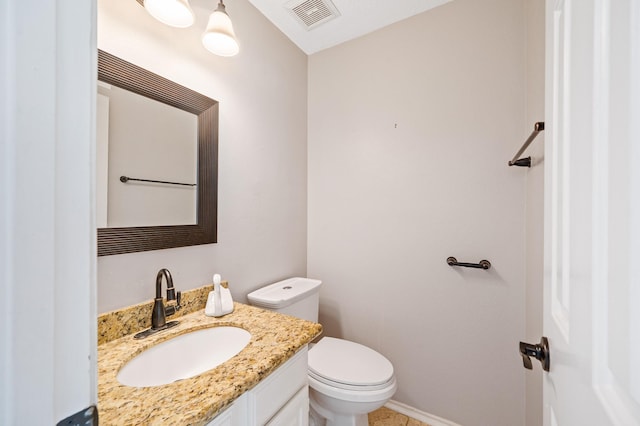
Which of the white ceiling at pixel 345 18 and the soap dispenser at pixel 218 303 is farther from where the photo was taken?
the white ceiling at pixel 345 18

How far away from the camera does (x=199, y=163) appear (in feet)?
3.83

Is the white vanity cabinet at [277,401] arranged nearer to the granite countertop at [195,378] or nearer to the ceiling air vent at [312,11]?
the granite countertop at [195,378]

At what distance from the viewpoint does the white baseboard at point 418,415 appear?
1465mm

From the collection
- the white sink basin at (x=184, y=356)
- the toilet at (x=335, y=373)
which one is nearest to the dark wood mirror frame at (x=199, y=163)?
the white sink basin at (x=184, y=356)

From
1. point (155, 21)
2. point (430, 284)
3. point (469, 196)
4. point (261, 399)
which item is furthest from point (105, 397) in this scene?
point (469, 196)

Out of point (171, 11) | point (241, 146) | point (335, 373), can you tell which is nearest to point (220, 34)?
point (171, 11)

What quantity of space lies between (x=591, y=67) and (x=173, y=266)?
1.33 m

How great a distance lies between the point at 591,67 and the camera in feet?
1.23

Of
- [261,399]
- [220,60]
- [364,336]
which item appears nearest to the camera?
[261,399]

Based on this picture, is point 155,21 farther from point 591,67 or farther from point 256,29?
point 591,67

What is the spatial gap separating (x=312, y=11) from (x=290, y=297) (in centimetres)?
172

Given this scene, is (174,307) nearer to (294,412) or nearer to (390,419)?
(294,412)

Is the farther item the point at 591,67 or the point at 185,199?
the point at 185,199

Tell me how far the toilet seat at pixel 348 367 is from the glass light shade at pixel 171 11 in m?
1.66
